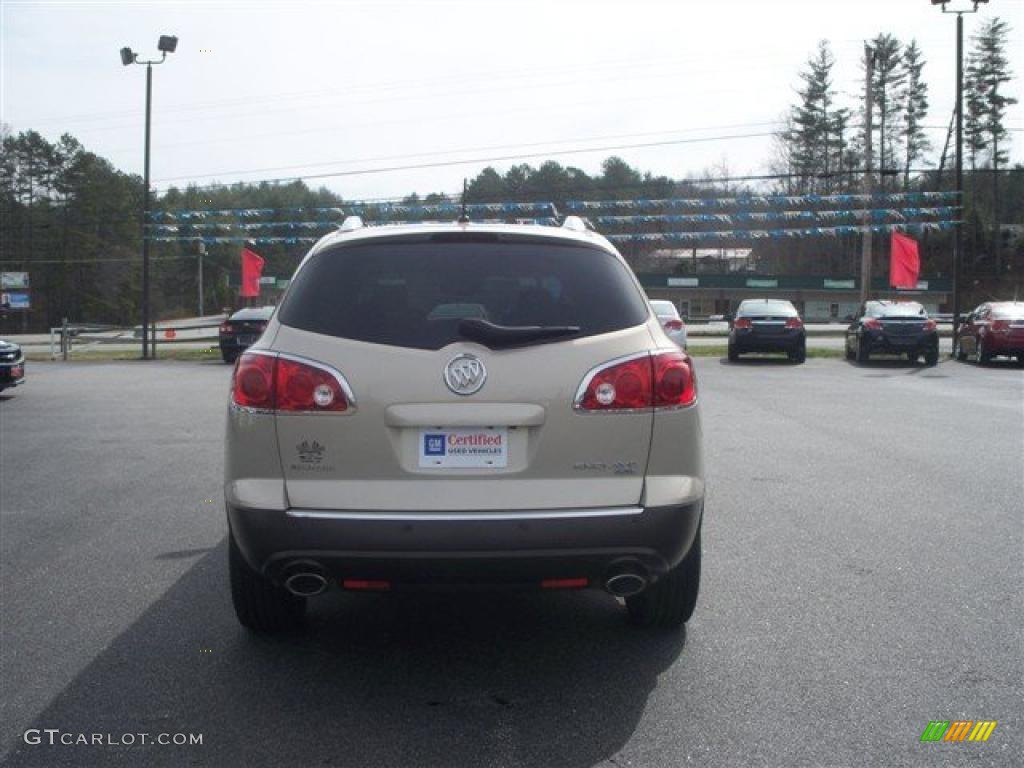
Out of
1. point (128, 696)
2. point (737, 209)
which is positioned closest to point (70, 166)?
point (737, 209)

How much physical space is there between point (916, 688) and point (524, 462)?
172cm

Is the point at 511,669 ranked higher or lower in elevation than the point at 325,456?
lower

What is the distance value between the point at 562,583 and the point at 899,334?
2431 cm

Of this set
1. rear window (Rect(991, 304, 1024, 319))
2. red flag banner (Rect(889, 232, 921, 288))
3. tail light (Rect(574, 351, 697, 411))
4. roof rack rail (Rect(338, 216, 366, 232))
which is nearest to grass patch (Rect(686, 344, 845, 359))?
rear window (Rect(991, 304, 1024, 319))

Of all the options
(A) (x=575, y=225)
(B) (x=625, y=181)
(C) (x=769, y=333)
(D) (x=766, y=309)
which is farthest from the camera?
(B) (x=625, y=181)

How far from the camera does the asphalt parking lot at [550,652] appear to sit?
3.61 meters

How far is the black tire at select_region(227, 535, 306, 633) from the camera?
454 centimetres

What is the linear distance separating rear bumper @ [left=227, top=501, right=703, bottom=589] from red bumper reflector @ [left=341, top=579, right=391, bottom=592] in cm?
3

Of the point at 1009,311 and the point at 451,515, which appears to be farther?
the point at 1009,311

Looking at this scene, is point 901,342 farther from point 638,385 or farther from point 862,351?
point 638,385

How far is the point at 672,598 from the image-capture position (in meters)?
4.70

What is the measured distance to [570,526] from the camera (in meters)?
3.92

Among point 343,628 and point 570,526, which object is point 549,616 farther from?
point 570,526

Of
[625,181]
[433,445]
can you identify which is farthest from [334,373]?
[625,181]
